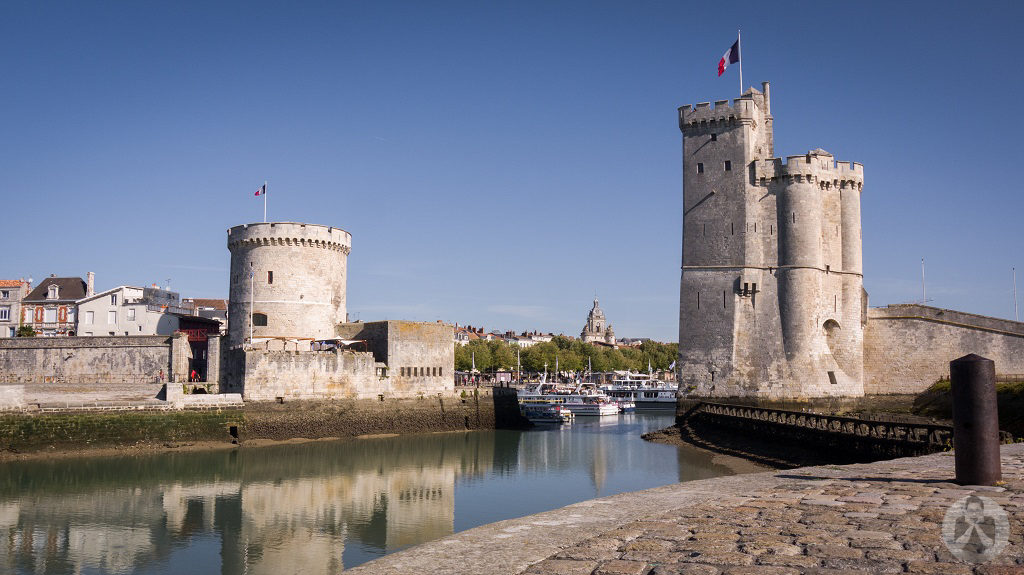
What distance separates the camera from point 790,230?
42.3m

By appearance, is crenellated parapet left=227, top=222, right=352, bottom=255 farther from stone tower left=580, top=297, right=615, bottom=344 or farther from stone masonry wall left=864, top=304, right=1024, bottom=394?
stone tower left=580, top=297, right=615, bottom=344

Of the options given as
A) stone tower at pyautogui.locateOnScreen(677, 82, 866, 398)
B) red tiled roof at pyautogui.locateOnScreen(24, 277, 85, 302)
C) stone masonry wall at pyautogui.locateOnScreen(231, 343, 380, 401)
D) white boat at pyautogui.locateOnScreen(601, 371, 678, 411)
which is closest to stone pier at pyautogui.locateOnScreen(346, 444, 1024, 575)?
stone masonry wall at pyautogui.locateOnScreen(231, 343, 380, 401)

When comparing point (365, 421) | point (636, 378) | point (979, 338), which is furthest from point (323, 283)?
point (636, 378)

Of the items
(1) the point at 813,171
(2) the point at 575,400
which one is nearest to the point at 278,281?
(2) the point at 575,400

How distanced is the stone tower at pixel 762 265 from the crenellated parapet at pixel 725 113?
0.06 meters

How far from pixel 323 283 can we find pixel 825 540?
4256 centimetres

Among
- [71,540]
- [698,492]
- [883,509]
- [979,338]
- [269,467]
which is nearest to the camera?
[883,509]

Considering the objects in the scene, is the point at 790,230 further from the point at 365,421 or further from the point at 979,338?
the point at 365,421

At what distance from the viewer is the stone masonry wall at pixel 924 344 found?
40.3 metres

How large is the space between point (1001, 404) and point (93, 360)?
Answer: 139ft

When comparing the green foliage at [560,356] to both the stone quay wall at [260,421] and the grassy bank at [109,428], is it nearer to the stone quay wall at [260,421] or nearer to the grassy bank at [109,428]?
the stone quay wall at [260,421]

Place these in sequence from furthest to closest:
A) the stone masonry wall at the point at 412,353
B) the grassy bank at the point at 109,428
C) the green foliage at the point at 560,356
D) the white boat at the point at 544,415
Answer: the green foliage at the point at 560,356 → the white boat at the point at 544,415 → the stone masonry wall at the point at 412,353 → the grassy bank at the point at 109,428

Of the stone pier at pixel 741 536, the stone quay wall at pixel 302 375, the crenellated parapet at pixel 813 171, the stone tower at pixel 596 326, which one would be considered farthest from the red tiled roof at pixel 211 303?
the stone tower at pixel 596 326

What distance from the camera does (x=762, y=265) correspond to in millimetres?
42875
